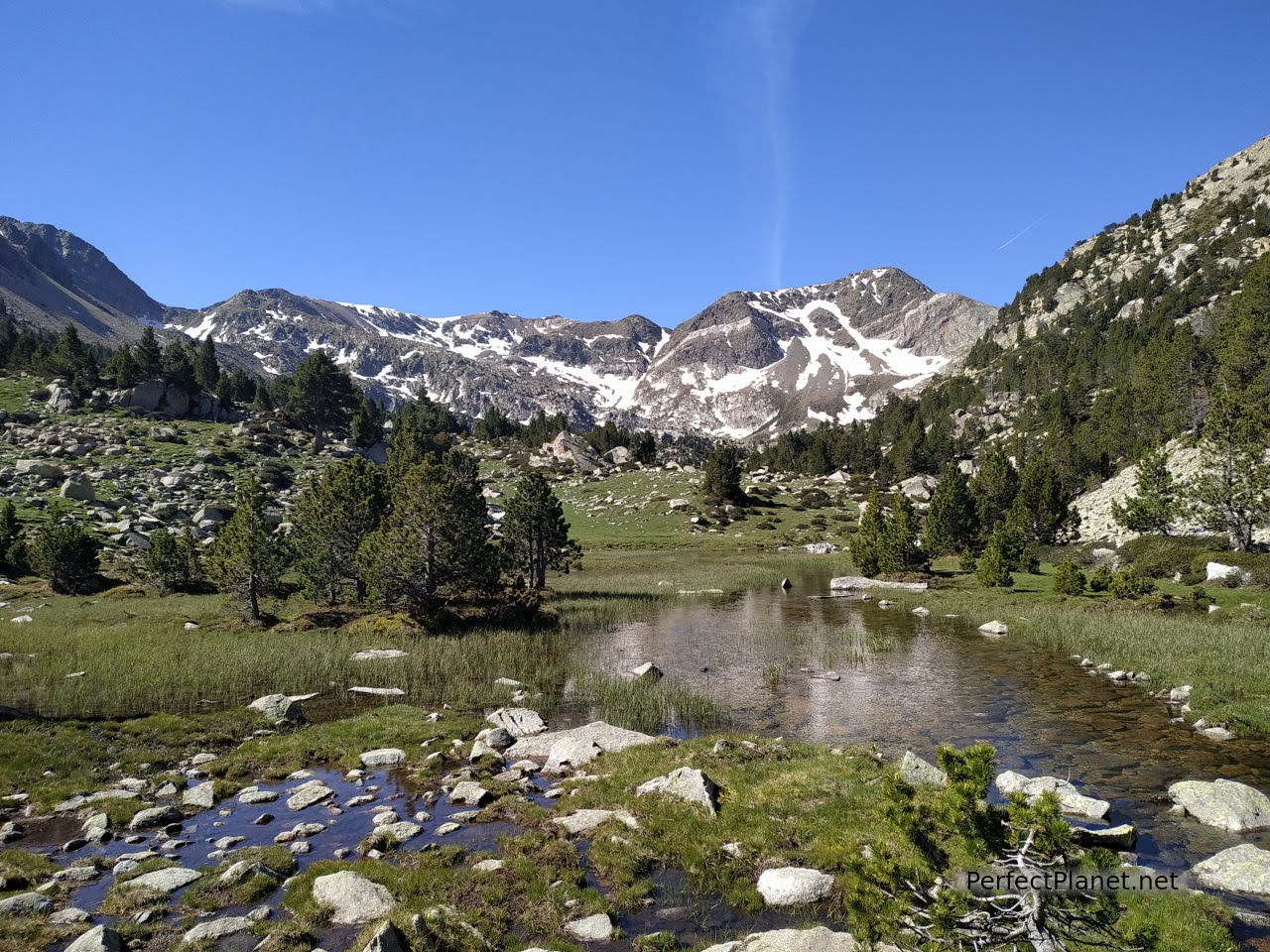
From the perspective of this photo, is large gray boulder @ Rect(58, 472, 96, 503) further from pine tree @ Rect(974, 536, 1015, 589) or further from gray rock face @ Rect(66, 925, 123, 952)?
pine tree @ Rect(974, 536, 1015, 589)

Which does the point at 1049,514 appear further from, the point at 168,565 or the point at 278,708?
the point at 168,565

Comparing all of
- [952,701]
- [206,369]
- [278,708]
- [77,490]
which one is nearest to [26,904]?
[278,708]

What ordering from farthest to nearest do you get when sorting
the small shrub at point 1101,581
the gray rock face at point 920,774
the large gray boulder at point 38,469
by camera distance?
the large gray boulder at point 38,469 < the small shrub at point 1101,581 < the gray rock face at point 920,774

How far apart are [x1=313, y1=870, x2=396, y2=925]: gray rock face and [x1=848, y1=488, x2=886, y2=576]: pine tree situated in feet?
207

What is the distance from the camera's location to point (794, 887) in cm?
1114

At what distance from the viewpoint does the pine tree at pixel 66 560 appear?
48.5 m

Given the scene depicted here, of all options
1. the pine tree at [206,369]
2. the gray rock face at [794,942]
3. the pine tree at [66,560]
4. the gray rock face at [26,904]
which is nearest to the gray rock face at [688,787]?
the gray rock face at [794,942]

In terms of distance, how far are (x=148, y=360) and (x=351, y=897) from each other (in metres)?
149

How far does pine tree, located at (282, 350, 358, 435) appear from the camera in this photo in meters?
132

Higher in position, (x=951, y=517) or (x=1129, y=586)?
(x=951, y=517)

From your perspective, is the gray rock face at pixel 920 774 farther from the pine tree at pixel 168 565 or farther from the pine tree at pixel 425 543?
the pine tree at pixel 168 565

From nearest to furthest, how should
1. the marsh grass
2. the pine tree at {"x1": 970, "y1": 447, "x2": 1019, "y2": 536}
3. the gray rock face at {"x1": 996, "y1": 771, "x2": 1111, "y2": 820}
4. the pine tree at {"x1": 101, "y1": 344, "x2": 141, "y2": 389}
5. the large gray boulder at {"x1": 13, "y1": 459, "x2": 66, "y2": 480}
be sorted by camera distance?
the gray rock face at {"x1": 996, "y1": 771, "x2": 1111, "y2": 820} → the marsh grass → the large gray boulder at {"x1": 13, "y1": 459, "x2": 66, "y2": 480} → the pine tree at {"x1": 970, "y1": 447, "x2": 1019, "y2": 536} → the pine tree at {"x1": 101, "y1": 344, "x2": 141, "y2": 389}

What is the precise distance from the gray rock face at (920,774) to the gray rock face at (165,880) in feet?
50.5

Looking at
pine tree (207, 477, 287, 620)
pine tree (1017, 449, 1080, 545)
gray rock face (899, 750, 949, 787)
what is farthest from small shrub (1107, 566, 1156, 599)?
pine tree (207, 477, 287, 620)
